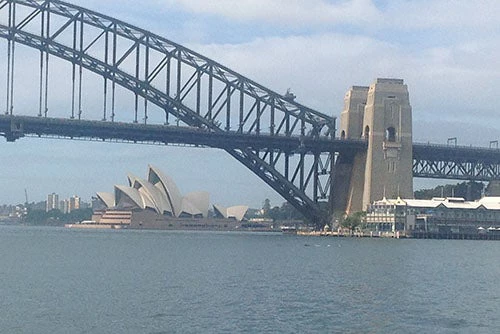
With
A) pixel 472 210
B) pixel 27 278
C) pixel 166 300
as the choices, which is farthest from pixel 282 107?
pixel 166 300

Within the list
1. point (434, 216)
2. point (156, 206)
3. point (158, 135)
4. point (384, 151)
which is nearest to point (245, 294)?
point (158, 135)

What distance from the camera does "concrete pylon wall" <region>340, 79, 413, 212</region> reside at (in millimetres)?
109438

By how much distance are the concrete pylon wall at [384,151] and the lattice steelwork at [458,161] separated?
5.33 meters

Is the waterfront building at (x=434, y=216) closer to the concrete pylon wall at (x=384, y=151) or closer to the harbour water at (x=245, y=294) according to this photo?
the concrete pylon wall at (x=384, y=151)

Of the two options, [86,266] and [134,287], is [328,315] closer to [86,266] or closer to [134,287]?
[134,287]

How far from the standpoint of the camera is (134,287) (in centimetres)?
4381

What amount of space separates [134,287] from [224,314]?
9328 mm

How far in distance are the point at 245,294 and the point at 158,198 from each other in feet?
393

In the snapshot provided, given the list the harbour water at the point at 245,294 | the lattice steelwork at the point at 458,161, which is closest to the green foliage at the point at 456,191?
the lattice steelwork at the point at 458,161

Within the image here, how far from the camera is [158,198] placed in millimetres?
160750

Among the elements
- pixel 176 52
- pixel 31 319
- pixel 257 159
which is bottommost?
pixel 31 319

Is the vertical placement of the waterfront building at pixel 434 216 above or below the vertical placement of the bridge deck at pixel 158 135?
below

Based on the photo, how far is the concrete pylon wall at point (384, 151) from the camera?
359 feet

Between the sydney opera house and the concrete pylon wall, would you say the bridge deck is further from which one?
the sydney opera house
